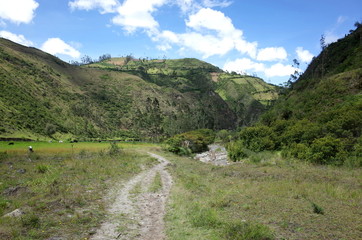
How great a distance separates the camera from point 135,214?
12859mm

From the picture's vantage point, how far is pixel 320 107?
161 feet

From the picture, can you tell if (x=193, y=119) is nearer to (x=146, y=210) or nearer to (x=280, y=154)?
(x=280, y=154)

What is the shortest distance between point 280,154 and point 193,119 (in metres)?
108

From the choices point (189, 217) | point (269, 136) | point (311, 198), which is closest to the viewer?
point (189, 217)

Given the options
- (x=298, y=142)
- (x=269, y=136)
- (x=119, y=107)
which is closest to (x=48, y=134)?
(x=119, y=107)

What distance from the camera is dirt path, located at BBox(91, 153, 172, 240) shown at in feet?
32.8

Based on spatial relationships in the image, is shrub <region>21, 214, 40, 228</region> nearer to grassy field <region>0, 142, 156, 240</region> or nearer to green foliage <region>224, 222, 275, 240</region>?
grassy field <region>0, 142, 156, 240</region>

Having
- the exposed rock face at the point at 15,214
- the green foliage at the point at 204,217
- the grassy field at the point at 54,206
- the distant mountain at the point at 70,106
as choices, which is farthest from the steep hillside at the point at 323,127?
the distant mountain at the point at 70,106

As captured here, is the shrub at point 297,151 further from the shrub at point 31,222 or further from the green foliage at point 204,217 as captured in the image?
the shrub at point 31,222

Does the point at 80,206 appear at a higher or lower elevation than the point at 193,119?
lower

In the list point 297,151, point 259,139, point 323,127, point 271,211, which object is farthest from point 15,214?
point 259,139

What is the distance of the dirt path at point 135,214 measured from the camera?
1000cm

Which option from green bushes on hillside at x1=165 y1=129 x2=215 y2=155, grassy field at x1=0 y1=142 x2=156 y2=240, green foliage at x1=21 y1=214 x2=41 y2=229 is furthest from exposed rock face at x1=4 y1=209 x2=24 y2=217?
green bushes on hillside at x1=165 y1=129 x2=215 y2=155

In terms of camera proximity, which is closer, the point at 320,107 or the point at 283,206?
the point at 283,206
